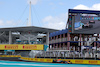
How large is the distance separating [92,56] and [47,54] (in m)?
10.8

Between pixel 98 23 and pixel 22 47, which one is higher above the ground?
pixel 98 23

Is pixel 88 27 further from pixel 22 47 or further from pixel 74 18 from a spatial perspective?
pixel 22 47

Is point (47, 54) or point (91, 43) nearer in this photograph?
→ point (47, 54)

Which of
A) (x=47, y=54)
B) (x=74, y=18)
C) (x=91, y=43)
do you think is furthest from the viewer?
(x=91, y=43)

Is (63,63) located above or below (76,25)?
below

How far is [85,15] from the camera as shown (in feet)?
159

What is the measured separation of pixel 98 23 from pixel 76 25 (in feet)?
20.3

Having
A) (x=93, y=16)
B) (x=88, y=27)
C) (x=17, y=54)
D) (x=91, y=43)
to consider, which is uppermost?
(x=93, y=16)

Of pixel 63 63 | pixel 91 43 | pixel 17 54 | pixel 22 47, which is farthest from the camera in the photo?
pixel 17 54

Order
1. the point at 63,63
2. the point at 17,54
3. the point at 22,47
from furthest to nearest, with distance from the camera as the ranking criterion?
the point at 17,54
the point at 22,47
the point at 63,63

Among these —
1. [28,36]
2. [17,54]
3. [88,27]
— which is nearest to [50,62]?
[88,27]

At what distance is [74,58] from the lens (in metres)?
41.2

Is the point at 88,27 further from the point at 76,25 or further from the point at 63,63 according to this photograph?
the point at 63,63

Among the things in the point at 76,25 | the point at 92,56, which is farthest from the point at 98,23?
the point at 92,56
